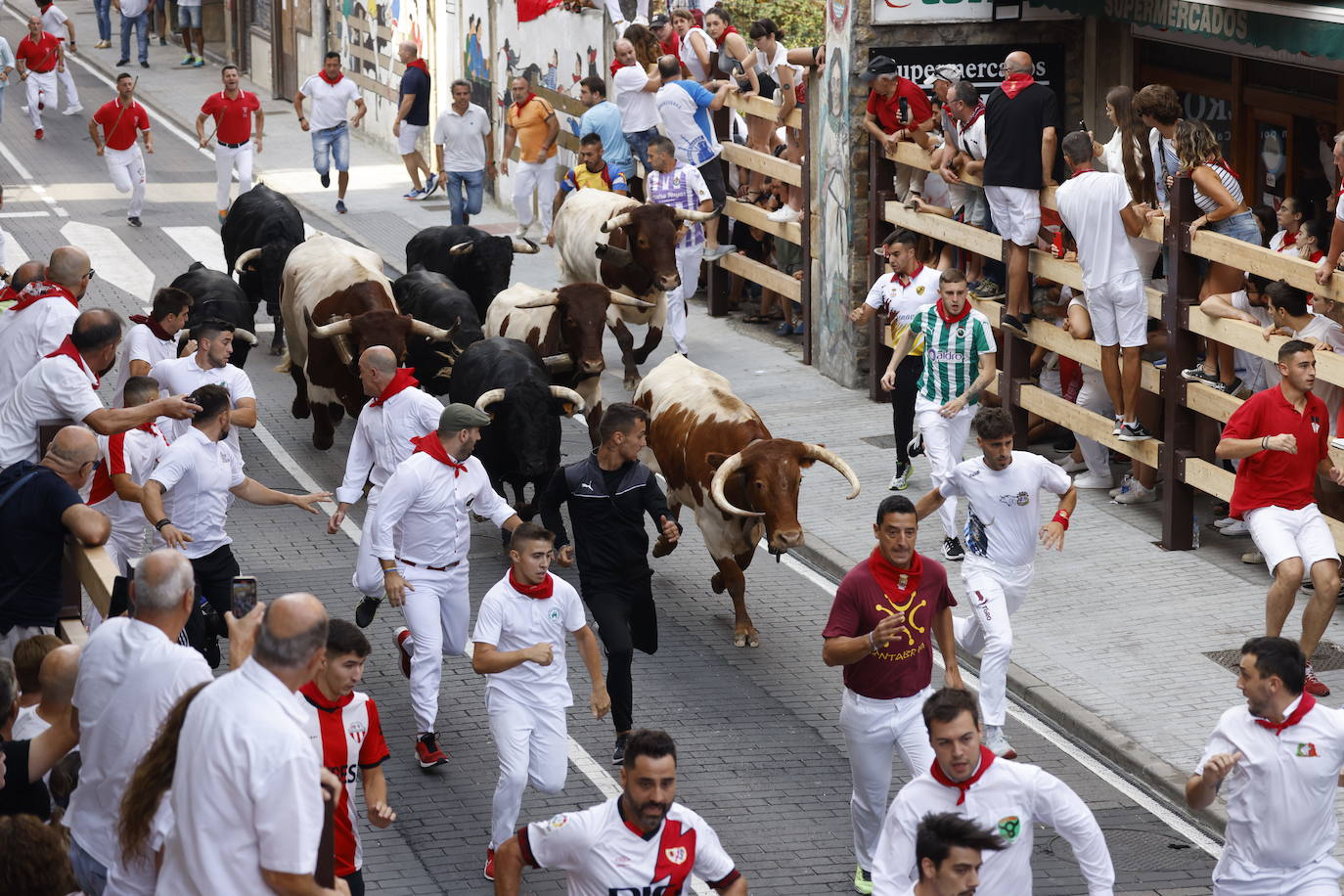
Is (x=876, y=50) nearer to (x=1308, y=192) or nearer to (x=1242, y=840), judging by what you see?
(x=1308, y=192)

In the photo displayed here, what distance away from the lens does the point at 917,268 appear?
53.1ft

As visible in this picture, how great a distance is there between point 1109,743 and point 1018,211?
647 centimetres

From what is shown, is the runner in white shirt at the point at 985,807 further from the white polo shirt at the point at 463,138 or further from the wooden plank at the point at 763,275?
the white polo shirt at the point at 463,138

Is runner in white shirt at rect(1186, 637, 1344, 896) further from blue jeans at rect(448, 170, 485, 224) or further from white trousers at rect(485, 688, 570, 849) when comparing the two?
blue jeans at rect(448, 170, 485, 224)

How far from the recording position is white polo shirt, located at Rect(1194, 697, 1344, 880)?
25.3 ft

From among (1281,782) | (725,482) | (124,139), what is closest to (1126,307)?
(725,482)

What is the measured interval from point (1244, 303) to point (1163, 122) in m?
1.50

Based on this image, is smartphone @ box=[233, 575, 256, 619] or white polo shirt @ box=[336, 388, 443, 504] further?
white polo shirt @ box=[336, 388, 443, 504]

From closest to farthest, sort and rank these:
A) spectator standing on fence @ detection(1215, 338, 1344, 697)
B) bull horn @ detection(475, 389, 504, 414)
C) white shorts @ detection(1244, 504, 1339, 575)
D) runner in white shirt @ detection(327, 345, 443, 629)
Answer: spectator standing on fence @ detection(1215, 338, 1344, 697) < white shorts @ detection(1244, 504, 1339, 575) < runner in white shirt @ detection(327, 345, 443, 629) < bull horn @ detection(475, 389, 504, 414)

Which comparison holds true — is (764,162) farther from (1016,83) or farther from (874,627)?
(874,627)

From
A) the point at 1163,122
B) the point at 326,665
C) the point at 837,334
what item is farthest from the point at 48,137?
the point at 326,665

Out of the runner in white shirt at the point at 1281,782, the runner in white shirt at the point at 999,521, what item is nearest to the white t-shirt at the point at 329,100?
the runner in white shirt at the point at 999,521

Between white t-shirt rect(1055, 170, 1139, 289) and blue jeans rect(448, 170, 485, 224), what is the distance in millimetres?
12466

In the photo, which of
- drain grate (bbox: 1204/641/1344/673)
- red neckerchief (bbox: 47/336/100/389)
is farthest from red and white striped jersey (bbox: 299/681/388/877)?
drain grate (bbox: 1204/641/1344/673)
